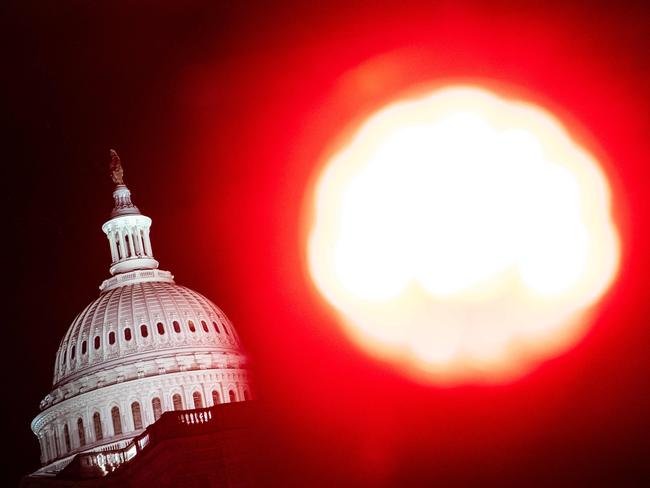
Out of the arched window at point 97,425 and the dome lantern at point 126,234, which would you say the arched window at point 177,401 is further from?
the dome lantern at point 126,234

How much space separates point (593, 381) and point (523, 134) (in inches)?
184

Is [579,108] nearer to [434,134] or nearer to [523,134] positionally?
[523,134]

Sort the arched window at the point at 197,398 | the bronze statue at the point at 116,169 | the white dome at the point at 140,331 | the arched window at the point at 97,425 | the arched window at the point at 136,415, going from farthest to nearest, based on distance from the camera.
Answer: the bronze statue at the point at 116,169, the white dome at the point at 140,331, the arched window at the point at 197,398, the arched window at the point at 97,425, the arched window at the point at 136,415

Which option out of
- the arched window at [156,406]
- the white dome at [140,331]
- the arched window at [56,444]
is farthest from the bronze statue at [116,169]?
the arched window at [56,444]

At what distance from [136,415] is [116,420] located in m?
1.42

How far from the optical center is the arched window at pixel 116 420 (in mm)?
66125

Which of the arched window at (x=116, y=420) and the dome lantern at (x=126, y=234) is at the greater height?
the dome lantern at (x=126, y=234)

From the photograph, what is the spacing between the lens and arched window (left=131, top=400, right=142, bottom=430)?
217ft

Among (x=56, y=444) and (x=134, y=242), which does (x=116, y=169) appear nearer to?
(x=134, y=242)

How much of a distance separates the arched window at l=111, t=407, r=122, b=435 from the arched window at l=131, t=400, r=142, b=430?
0.99m

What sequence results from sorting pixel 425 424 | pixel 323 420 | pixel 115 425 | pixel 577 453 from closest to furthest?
pixel 577 453
pixel 425 424
pixel 323 420
pixel 115 425

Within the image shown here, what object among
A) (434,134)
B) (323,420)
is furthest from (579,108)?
(323,420)

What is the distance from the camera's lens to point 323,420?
66.0 ft

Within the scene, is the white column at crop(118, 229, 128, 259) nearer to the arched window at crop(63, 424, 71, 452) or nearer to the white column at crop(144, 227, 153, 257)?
the white column at crop(144, 227, 153, 257)
